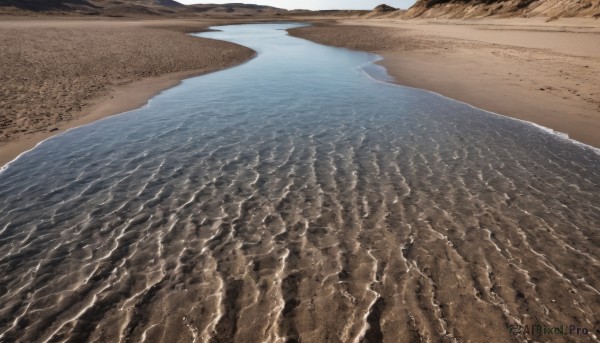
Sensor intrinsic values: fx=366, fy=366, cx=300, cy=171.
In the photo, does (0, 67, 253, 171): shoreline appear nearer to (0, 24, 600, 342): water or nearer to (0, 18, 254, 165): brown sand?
(0, 18, 254, 165): brown sand

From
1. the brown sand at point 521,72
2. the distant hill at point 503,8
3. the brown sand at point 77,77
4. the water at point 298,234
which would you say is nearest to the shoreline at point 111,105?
the brown sand at point 77,77

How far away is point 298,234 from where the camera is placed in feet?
23.6

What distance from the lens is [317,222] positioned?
24.9ft

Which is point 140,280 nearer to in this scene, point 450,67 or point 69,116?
point 69,116

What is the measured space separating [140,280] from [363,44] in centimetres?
3925

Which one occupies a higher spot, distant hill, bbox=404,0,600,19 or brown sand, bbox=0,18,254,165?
distant hill, bbox=404,0,600,19

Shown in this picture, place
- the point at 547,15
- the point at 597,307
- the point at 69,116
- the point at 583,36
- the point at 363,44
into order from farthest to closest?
the point at 547,15 < the point at 363,44 < the point at 583,36 < the point at 69,116 < the point at 597,307

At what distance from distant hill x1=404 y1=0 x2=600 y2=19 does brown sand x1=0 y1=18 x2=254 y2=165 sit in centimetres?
4045

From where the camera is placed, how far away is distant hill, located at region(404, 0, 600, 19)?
44188 millimetres

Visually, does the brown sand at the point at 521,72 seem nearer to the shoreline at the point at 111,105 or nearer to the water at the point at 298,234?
the water at the point at 298,234

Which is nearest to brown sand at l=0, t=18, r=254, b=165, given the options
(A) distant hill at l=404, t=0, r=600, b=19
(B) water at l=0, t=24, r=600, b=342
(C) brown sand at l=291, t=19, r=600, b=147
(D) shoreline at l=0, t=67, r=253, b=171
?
(D) shoreline at l=0, t=67, r=253, b=171

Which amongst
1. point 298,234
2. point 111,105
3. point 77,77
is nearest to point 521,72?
point 298,234

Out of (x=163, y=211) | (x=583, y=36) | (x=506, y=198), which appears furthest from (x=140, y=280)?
(x=583, y=36)

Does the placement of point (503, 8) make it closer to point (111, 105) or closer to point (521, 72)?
point (521, 72)
